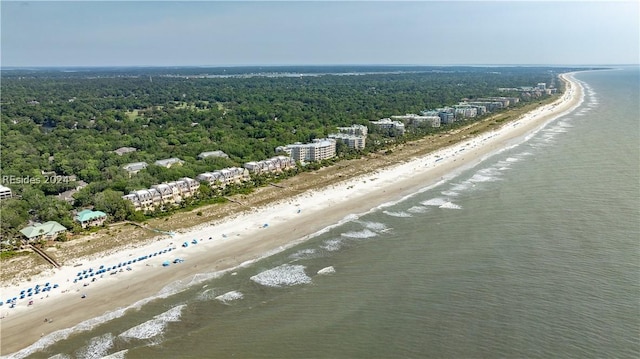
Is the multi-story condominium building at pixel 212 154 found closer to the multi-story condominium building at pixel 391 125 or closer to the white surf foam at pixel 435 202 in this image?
the white surf foam at pixel 435 202

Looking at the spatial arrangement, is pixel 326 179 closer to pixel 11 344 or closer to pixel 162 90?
pixel 11 344

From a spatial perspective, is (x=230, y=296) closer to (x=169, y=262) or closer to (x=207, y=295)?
(x=207, y=295)

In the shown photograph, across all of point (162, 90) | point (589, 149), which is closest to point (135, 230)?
point (589, 149)

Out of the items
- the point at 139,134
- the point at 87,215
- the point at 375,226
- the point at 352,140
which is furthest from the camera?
the point at 139,134

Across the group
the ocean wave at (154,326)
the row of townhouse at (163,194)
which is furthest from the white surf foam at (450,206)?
the ocean wave at (154,326)

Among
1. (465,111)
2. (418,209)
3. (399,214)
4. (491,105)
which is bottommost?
(399,214)

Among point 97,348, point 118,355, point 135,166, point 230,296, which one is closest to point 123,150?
point 135,166

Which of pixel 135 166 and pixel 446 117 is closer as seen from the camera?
pixel 135 166
